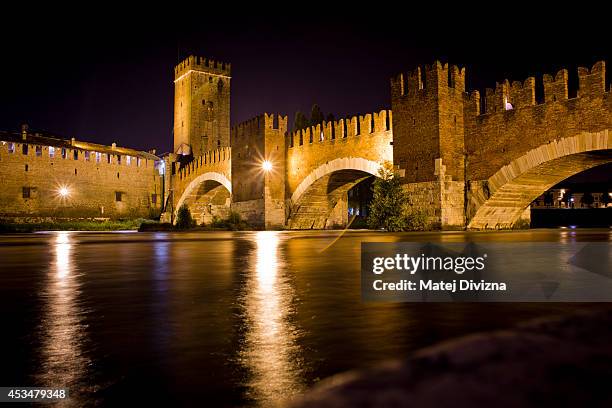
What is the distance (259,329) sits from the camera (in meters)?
2.58

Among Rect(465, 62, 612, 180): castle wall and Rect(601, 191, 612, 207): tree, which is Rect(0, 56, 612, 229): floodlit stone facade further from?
Rect(601, 191, 612, 207): tree

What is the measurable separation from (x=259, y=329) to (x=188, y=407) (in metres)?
1.11

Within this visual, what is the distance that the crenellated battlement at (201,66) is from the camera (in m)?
51.8

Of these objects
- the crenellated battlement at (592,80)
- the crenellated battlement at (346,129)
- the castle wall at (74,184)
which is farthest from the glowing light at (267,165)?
the castle wall at (74,184)

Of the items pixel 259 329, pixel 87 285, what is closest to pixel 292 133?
pixel 87 285

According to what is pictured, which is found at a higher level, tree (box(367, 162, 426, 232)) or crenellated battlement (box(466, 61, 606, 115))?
crenellated battlement (box(466, 61, 606, 115))

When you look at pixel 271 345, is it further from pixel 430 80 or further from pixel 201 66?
pixel 201 66

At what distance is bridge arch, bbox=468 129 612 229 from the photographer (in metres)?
14.9

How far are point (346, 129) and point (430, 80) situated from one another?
19.5 ft

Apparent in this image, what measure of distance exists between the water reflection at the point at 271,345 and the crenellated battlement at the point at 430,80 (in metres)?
14.6

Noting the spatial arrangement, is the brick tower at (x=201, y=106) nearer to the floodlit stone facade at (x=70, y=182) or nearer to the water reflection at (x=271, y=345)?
the floodlit stone facade at (x=70, y=182)

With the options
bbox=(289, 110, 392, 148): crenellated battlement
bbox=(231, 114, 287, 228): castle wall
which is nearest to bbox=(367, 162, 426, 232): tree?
bbox=(289, 110, 392, 148): crenellated battlement

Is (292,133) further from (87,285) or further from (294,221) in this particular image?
(87,285)

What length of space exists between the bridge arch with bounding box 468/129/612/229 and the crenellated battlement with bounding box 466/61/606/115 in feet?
4.17
